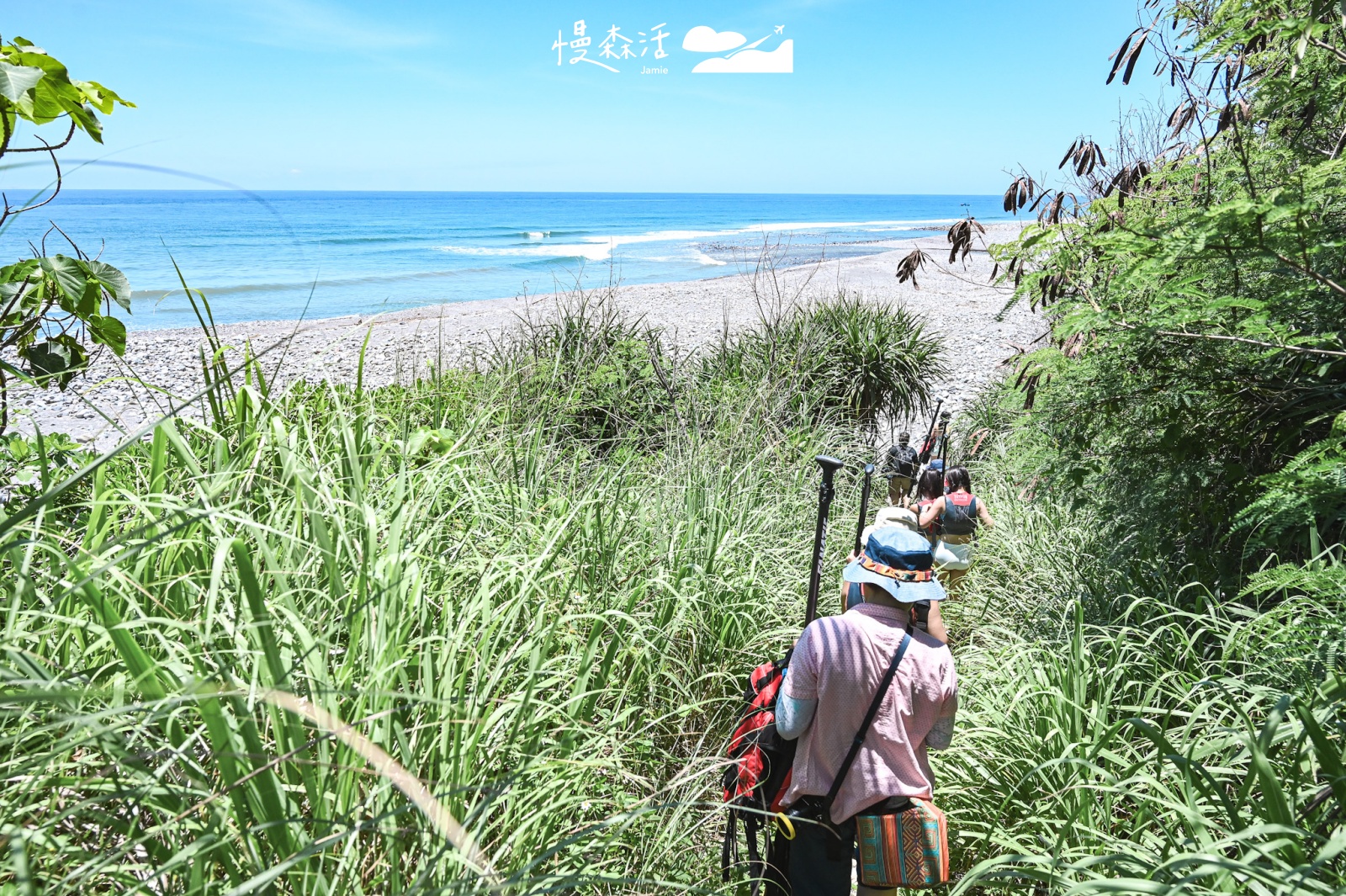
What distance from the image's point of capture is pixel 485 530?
328 centimetres

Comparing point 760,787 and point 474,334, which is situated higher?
point 760,787

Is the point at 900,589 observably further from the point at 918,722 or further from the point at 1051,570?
the point at 1051,570

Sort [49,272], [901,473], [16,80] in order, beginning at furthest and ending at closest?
[901,473] < [49,272] < [16,80]

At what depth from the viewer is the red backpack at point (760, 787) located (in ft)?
8.68

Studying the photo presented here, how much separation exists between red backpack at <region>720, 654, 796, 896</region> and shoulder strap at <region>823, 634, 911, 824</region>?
0.16m

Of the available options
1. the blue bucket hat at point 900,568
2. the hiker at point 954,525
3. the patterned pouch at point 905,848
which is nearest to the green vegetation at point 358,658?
the patterned pouch at point 905,848

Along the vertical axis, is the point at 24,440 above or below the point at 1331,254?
below

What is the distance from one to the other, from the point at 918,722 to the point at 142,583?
233 cm

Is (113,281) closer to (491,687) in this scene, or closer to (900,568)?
(491,687)

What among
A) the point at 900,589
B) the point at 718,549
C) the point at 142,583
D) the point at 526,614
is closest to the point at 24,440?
the point at 142,583

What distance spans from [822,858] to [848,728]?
0.44 metres

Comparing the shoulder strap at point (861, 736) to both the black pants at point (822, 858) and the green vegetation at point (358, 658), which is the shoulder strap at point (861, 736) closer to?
the black pants at point (822, 858)

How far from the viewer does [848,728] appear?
261 centimetres

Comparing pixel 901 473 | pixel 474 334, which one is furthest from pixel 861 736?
pixel 474 334
